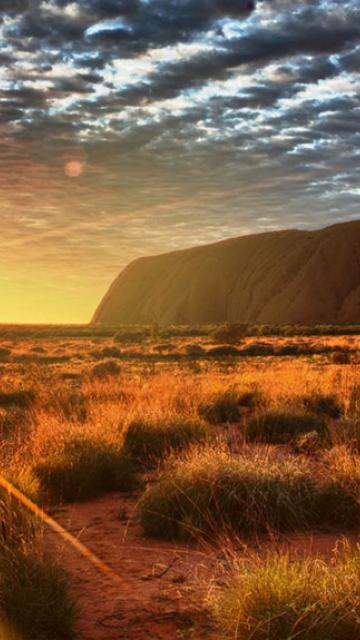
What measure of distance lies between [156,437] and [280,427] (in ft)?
8.79

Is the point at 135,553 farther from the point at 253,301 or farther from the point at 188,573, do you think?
the point at 253,301

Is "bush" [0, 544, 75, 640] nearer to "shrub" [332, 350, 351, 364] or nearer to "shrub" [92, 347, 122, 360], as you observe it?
"shrub" [332, 350, 351, 364]

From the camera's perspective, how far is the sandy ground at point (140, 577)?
488 centimetres

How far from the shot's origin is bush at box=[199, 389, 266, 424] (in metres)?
14.2

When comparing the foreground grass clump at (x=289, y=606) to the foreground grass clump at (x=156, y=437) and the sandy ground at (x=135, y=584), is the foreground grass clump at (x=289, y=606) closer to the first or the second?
the sandy ground at (x=135, y=584)

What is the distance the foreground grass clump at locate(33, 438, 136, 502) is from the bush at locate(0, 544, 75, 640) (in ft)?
11.2

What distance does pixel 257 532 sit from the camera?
277 inches

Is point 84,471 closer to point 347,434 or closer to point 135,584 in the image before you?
point 135,584

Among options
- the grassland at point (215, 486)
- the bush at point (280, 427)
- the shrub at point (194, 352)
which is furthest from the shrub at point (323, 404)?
the shrub at point (194, 352)

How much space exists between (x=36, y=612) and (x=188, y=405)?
29.7ft

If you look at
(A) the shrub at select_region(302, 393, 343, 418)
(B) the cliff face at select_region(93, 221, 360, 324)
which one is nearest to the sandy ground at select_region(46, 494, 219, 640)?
(A) the shrub at select_region(302, 393, 343, 418)

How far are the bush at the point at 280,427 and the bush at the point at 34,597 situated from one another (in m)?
7.27

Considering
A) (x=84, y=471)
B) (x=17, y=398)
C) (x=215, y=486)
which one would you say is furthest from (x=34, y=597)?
(x=17, y=398)

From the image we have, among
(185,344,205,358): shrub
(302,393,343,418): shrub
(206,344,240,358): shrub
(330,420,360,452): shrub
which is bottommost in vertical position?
(206,344,240,358): shrub
